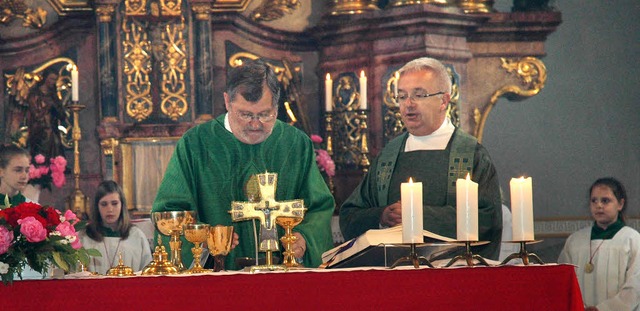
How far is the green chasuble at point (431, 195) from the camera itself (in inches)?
256

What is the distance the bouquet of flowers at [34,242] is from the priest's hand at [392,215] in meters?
1.62

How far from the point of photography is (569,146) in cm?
1148

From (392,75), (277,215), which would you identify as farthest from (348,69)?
(277,215)

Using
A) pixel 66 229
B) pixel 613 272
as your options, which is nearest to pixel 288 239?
pixel 66 229

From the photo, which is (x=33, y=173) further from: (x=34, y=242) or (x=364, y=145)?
(x=34, y=242)

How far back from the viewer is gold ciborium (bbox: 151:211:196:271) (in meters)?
5.67

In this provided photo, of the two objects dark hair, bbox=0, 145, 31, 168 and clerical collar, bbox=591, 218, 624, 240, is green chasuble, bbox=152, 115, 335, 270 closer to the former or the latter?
dark hair, bbox=0, 145, 31, 168

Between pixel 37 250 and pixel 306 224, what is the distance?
5.08ft

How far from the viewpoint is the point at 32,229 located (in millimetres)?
5312

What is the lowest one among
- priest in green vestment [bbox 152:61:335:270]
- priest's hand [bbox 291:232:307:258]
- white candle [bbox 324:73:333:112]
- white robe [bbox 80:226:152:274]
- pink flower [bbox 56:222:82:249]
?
Answer: white robe [bbox 80:226:152:274]

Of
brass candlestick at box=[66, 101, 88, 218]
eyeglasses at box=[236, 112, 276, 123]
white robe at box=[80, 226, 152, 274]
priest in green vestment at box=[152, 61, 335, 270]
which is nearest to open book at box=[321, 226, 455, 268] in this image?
priest in green vestment at box=[152, 61, 335, 270]

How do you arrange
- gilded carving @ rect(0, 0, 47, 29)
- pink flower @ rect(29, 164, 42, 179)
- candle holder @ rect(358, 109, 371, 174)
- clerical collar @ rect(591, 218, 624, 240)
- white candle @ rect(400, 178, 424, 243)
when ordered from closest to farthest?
white candle @ rect(400, 178, 424, 243), clerical collar @ rect(591, 218, 624, 240), pink flower @ rect(29, 164, 42, 179), candle holder @ rect(358, 109, 371, 174), gilded carving @ rect(0, 0, 47, 29)

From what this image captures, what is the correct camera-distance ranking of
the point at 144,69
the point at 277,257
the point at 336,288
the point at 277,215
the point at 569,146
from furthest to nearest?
the point at 569,146
the point at 144,69
the point at 277,257
the point at 277,215
the point at 336,288

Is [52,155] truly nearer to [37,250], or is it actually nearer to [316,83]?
[316,83]
